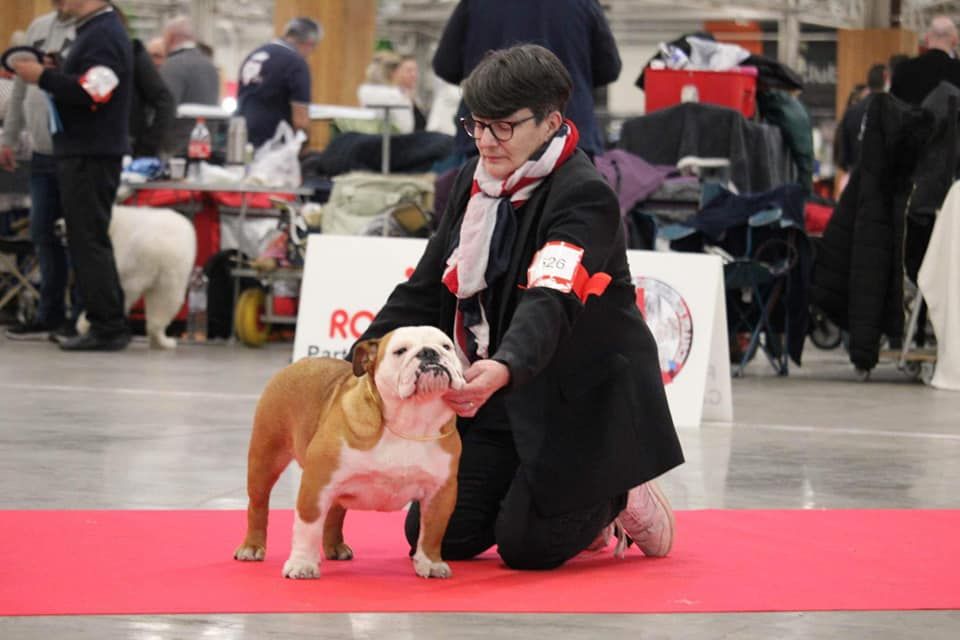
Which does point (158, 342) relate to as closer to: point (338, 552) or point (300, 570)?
point (338, 552)

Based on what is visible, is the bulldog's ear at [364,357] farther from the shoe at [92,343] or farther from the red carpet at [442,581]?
the shoe at [92,343]

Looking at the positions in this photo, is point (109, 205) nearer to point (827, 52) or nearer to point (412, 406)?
point (412, 406)

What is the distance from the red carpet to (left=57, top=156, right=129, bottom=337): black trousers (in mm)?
4205

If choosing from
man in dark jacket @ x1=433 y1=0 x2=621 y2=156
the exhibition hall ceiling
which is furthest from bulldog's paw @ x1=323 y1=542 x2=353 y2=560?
the exhibition hall ceiling

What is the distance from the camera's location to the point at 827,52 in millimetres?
26891

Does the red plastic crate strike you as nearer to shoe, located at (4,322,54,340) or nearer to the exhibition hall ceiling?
shoe, located at (4,322,54,340)

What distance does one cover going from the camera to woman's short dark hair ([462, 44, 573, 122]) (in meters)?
2.90

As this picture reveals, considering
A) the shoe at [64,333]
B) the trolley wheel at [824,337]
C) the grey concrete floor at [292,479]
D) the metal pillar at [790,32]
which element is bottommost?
the trolley wheel at [824,337]

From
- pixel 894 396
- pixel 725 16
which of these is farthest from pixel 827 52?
pixel 894 396

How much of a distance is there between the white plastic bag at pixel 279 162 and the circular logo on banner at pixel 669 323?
338 centimetres

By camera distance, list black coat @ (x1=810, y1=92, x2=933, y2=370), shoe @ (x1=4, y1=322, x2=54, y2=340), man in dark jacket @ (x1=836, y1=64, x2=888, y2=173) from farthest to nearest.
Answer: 1. man in dark jacket @ (x1=836, y1=64, x2=888, y2=173)
2. shoe @ (x1=4, y1=322, x2=54, y2=340)
3. black coat @ (x1=810, y1=92, x2=933, y2=370)

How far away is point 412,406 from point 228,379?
419 centimetres

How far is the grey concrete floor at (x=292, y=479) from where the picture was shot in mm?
2465

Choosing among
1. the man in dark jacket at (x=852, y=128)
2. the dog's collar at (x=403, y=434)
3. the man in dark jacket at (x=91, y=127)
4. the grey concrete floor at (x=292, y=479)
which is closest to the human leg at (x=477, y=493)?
the dog's collar at (x=403, y=434)
